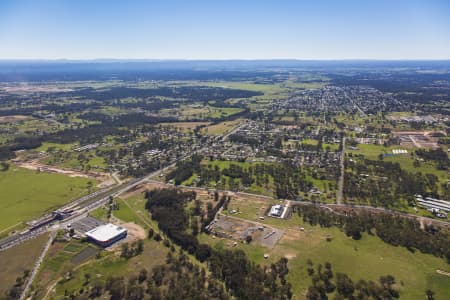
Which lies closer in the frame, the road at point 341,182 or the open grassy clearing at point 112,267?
the open grassy clearing at point 112,267

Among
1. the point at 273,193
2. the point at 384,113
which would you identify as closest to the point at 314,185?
the point at 273,193

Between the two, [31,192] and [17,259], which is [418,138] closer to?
[31,192]

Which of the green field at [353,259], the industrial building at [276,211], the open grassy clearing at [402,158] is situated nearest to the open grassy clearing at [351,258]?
the green field at [353,259]

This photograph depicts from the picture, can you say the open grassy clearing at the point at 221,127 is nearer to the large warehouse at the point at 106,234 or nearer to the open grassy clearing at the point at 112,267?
the large warehouse at the point at 106,234

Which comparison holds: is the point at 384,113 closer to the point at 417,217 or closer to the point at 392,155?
the point at 392,155

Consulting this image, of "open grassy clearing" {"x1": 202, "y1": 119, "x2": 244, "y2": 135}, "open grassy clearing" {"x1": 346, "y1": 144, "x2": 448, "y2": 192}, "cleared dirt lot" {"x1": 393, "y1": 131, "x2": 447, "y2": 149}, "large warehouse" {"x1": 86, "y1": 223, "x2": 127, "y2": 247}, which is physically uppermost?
"large warehouse" {"x1": 86, "y1": 223, "x2": 127, "y2": 247}

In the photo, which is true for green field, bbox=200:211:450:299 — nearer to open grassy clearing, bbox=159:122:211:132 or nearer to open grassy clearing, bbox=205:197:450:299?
open grassy clearing, bbox=205:197:450:299

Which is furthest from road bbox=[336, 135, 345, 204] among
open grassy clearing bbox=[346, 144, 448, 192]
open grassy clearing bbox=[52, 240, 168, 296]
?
open grassy clearing bbox=[52, 240, 168, 296]
